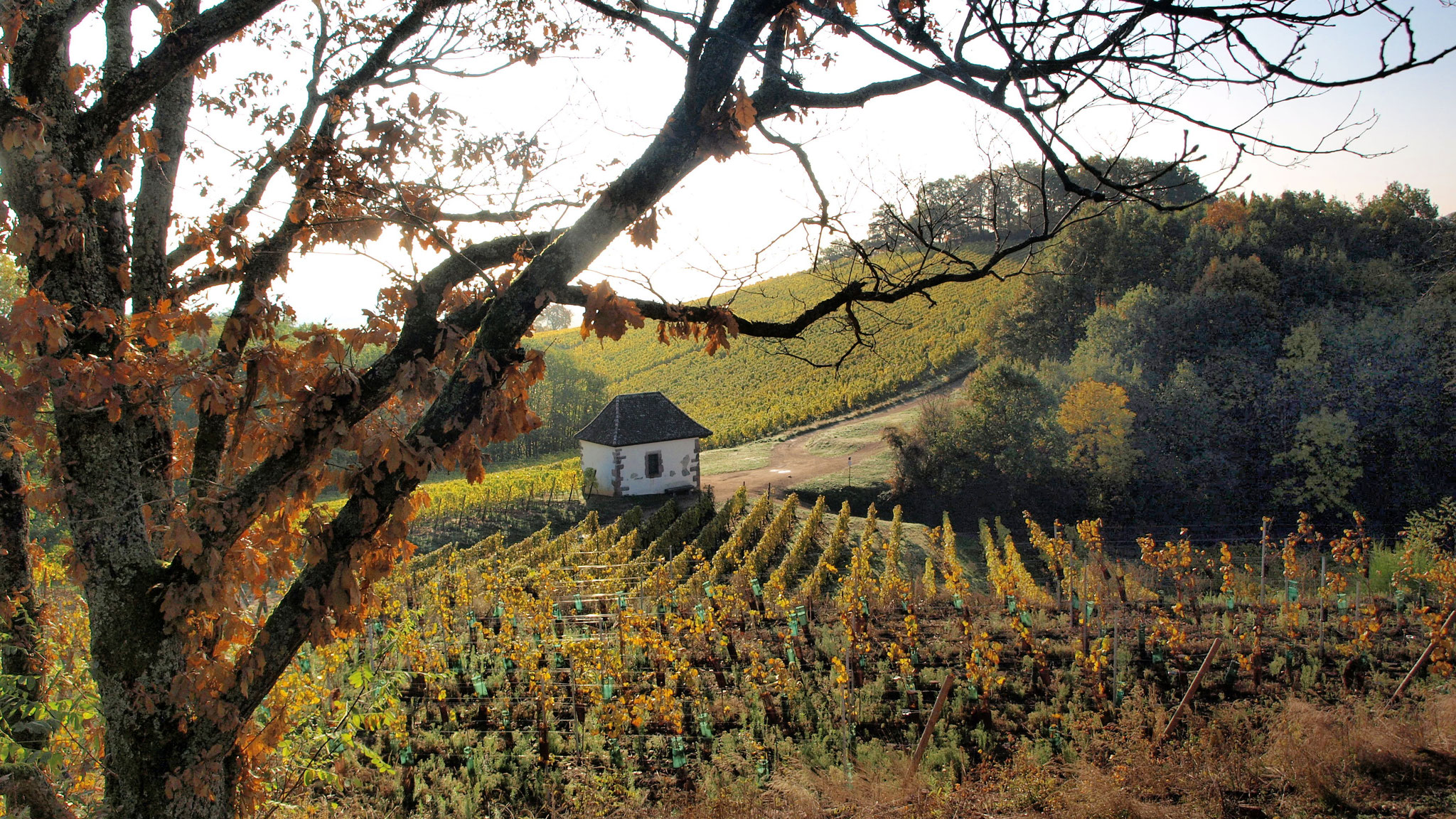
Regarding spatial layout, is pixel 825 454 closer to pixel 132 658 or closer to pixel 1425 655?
pixel 1425 655

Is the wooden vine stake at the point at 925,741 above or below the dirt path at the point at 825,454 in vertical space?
below

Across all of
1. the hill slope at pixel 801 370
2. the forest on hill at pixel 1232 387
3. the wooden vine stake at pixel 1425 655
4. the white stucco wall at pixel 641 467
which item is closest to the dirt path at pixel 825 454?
the white stucco wall at pixel 641 467

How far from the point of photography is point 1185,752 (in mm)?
6734

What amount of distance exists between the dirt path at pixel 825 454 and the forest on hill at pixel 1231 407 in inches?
101

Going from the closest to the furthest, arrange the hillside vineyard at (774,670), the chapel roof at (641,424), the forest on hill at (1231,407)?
1. the hillside vineyard at (774,670)
2. the forest on hill at (1231,407)
3. the chapel roof at (641,424)

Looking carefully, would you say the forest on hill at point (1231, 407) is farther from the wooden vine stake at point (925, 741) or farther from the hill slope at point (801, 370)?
the wooden vine stake at point (925, 741)

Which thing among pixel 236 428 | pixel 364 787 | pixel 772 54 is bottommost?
pixel 364 787

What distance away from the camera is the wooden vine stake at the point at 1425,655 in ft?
24.8

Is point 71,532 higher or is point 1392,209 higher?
point 1392,209

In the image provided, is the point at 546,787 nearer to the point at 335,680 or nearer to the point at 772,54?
the point at 335,680

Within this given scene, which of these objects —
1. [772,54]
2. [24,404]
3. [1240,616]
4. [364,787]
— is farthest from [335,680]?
[1240,616]

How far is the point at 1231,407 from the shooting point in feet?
68.6

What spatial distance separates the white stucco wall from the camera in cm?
2145

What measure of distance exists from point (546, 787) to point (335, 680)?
2907mm
